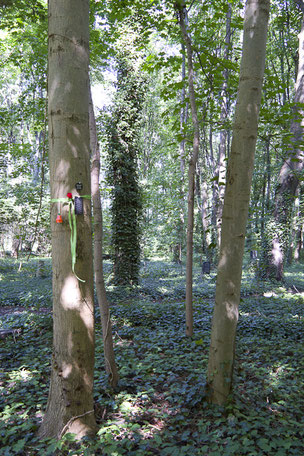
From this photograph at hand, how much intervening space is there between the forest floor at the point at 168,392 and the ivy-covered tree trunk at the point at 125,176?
474cm

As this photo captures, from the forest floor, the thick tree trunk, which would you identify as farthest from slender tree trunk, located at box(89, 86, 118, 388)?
the thick tree trunk

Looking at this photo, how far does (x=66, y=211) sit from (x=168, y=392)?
247cm

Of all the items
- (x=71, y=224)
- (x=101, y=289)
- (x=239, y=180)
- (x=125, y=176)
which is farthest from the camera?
(x=125, y=176)

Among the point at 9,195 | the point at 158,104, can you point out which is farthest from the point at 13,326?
the point at 158,104

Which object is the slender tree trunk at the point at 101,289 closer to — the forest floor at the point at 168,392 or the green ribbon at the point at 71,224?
the forest floor at the point at 168,392

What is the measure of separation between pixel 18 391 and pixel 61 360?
5.03 feet

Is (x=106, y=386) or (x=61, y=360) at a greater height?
(x=61, y=360)

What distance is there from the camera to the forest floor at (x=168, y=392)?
2568 mm

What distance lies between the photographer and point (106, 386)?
11.7 ft

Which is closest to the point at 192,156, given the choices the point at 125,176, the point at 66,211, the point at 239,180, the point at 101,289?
the point at 239,180

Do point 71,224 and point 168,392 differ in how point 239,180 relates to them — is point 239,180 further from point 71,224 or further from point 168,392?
point 168,392

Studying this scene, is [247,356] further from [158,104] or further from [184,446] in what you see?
[158,104]

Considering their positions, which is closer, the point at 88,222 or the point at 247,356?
the point at 88,222

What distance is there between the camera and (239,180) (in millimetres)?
3041
